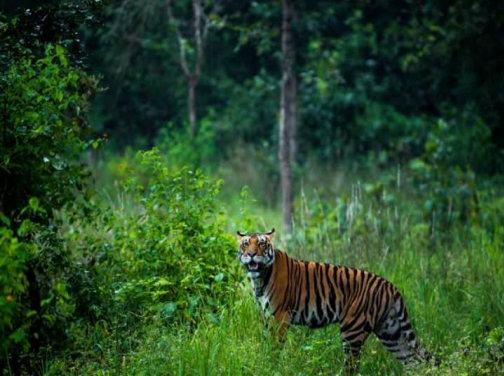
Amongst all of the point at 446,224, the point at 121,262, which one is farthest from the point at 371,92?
the point at 121,262

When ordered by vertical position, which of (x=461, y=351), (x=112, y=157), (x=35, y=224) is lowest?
(x=112, y=157)

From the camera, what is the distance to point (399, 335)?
7805 millimetres

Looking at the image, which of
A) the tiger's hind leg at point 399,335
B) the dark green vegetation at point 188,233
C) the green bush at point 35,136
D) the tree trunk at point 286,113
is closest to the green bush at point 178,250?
the dark green vegetation at point 188,233

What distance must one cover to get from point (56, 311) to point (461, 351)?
130 inches

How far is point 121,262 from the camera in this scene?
330 inches

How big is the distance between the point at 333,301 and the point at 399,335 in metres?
0.62

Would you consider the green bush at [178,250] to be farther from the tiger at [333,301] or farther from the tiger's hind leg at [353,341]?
the tiger's hind leg at [353,341]

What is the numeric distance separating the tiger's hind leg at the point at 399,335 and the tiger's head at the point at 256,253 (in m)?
1.11

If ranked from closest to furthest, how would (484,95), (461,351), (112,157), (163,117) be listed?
1. (461,351)
2. (484,95)
3. (112,157)
4. (163,117)

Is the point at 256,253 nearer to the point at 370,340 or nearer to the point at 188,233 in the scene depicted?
the point at 188,233

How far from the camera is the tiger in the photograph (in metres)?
7.70

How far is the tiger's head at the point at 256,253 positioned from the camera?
25.2ft

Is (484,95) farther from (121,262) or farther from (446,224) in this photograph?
(121,262)

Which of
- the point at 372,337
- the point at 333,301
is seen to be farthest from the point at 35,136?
the point at 372,337
